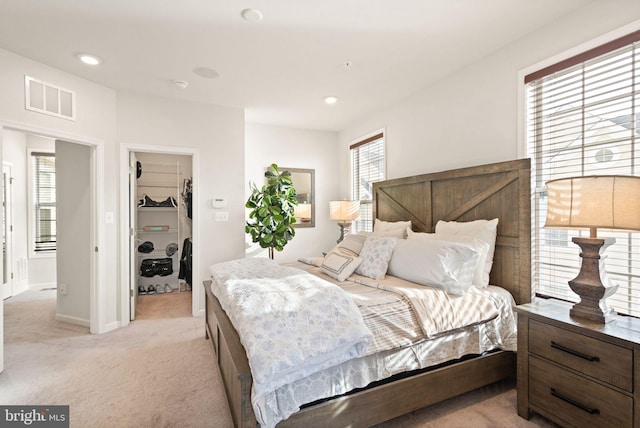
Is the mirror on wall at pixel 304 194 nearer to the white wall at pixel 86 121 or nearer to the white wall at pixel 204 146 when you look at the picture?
the white wall at pixel 204 146

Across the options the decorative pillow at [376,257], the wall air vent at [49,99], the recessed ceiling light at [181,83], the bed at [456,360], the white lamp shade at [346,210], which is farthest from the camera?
the white lamp shade at [346,210]

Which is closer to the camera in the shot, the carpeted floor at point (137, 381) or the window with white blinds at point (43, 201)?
the carpeted floor at point (137, 381)

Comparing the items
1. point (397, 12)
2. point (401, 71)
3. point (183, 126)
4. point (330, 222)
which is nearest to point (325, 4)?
point (397, 12)

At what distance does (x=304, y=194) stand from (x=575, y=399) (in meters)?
4.13

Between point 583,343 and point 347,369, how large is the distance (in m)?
1.26

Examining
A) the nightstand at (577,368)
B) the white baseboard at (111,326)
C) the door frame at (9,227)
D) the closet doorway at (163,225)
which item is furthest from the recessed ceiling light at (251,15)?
the door frame at (9,227)

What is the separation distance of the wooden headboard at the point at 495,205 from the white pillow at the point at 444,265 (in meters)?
0.38

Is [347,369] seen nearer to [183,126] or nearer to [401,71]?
[401,71]

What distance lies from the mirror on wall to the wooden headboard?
2.06m

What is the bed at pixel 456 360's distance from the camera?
1.60 meters

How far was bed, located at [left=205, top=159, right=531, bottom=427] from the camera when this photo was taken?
1.60m

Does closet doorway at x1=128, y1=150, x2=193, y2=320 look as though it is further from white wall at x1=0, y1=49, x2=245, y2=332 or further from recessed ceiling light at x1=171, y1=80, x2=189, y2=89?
recessed ceiling light at x1=171, y1=80, x2=189, y2=89

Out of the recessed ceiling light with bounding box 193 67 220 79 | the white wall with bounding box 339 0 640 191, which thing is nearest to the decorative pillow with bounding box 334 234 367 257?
the white wall with bounding box 339 0 640 191

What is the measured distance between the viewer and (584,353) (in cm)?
158
